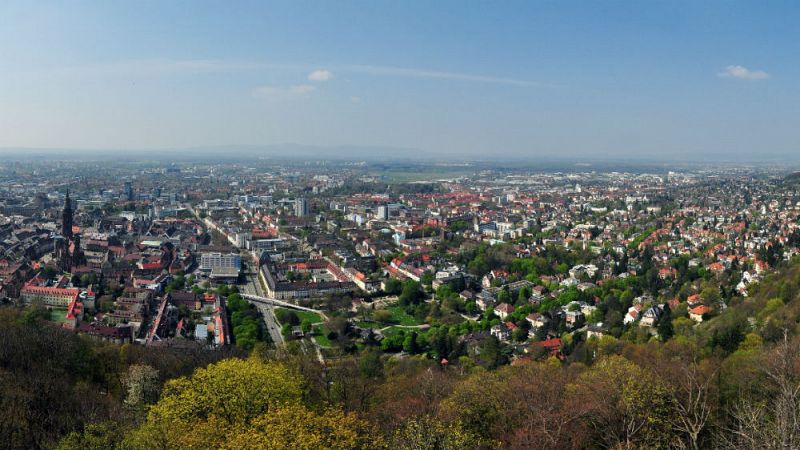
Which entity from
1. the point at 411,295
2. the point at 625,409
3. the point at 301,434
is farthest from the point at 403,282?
the point at 301,434

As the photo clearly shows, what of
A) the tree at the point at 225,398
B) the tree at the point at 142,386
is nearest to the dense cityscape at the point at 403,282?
the tree at the point at 142,386

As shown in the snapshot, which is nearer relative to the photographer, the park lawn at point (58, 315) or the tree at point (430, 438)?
the tree at point (430, 438)

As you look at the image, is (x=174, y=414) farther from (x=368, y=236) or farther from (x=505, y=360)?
(x=368, y=236)

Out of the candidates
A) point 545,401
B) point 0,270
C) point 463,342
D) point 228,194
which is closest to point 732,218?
point 463,342

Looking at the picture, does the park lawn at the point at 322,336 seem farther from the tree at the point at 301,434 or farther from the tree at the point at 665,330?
the tree at the point at 301,434

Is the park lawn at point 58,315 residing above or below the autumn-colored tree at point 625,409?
below

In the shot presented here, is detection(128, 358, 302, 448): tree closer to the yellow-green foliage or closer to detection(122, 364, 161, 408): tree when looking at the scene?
the yellow-green foliage

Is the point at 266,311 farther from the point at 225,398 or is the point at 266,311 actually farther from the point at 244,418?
the point at 244,418

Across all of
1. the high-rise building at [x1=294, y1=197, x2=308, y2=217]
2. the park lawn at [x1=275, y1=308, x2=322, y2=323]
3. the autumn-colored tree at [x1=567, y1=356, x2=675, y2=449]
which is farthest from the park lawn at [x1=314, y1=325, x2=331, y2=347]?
the high-rise building at [x1=294, y1=197, x2=308, y2=217]

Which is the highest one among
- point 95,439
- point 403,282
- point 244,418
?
point 95,439
